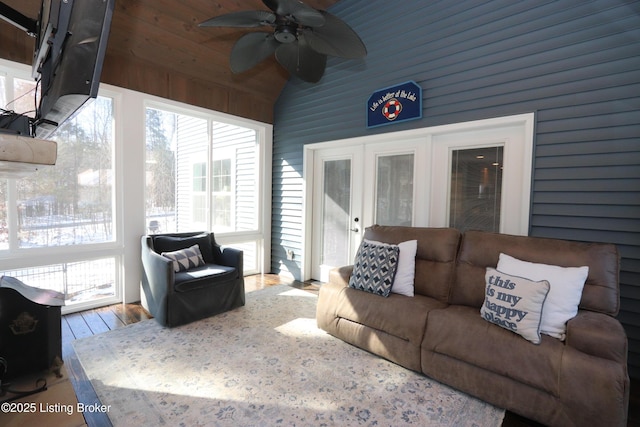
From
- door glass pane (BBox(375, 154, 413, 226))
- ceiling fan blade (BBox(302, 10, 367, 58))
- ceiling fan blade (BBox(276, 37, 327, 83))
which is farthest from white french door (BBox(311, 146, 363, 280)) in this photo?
ceiling fan blade (BBox(302, 10, 367, 58))

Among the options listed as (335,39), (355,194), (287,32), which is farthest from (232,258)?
(335,39)

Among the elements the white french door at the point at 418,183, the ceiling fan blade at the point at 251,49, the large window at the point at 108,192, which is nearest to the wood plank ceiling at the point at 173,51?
the large window at the point at 108,192

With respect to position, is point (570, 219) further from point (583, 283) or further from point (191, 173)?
point (191, 173)

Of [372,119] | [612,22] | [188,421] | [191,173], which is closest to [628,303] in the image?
[612,22]

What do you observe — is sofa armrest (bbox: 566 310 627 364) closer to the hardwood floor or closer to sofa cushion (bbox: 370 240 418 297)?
the hardwood floor

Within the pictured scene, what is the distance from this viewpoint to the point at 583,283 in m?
1.99

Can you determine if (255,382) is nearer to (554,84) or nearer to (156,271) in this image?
(156,271)

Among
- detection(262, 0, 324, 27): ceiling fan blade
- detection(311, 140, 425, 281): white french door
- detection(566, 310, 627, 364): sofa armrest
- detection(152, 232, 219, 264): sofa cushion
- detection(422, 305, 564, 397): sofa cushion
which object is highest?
detection(262, 0, 324, 27): ceiling fan blade

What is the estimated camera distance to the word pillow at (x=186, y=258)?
3.31 meters

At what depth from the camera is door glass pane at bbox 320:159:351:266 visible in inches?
168

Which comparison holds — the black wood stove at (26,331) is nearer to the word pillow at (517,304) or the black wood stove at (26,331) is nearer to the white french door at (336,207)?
the word pillow at (517,304)

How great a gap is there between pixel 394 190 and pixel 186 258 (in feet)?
8.35

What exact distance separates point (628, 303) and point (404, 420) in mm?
2000

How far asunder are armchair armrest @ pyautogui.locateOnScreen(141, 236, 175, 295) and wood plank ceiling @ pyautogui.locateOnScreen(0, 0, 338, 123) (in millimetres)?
1902
